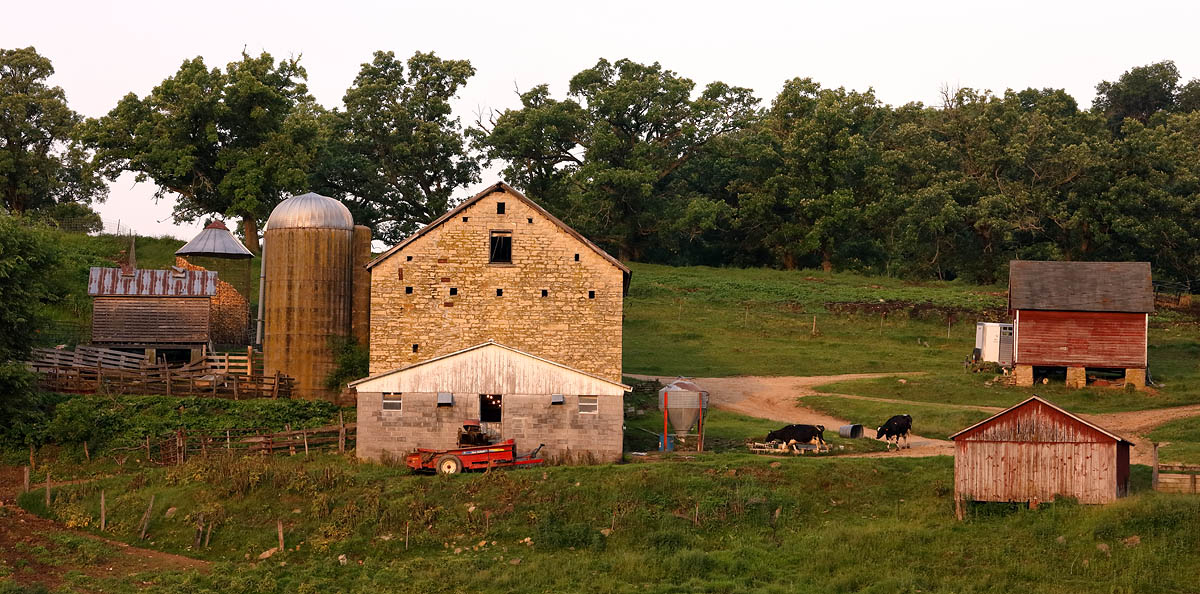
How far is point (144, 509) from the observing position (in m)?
36.8

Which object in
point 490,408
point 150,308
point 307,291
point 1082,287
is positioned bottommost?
point 490,408

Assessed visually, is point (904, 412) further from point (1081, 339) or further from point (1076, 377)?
point (1081, 339)

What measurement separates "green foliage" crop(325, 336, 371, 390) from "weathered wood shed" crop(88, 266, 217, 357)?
7.96m

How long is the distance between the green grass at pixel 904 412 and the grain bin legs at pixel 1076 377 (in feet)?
24.2

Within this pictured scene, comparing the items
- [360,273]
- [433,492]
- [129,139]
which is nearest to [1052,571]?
[433,492]

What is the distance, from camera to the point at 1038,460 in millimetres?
34188

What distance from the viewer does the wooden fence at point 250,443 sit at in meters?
41.2

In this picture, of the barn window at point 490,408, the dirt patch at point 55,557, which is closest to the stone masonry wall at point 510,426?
the barn window at point 490,408

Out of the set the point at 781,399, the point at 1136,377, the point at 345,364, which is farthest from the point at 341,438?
the point at 1136,377

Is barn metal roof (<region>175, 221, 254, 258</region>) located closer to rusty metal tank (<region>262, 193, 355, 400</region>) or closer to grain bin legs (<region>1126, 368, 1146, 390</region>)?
rusty metal tank (<region>262, 193, 355, 400</region>)

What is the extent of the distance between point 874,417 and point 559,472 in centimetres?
1436

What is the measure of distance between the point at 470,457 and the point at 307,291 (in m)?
14.1

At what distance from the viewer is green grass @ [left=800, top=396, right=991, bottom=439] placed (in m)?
44.6

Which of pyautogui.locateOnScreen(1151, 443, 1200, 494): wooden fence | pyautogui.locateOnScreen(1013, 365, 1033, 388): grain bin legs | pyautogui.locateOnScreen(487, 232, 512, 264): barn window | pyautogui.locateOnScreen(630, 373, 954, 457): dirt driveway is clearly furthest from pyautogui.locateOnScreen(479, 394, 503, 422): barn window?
pyautogui.locateOnScreen(1013, 365, 1033, 388): grain bin legs
